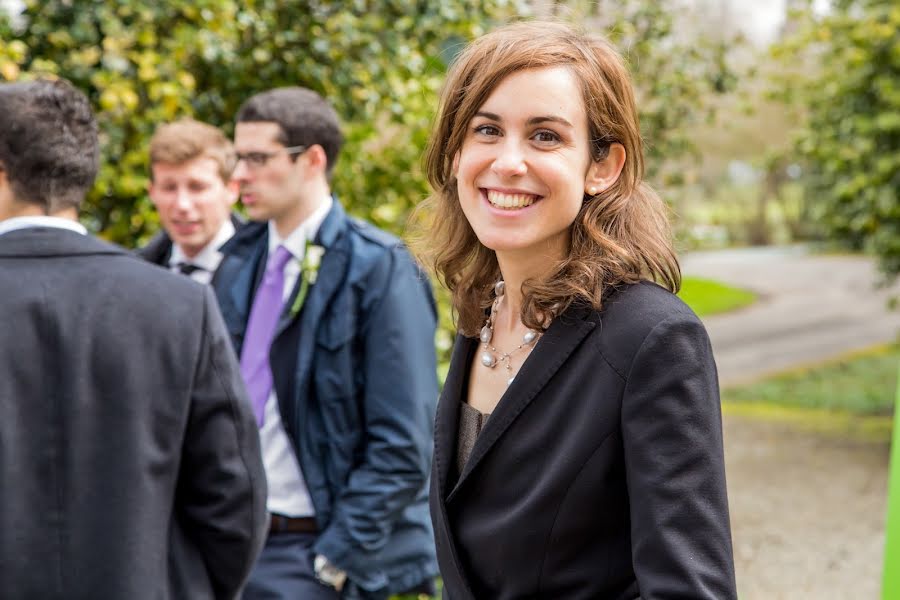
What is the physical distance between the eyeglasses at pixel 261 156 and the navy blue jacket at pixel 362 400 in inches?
18.8

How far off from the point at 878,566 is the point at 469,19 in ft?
14.6

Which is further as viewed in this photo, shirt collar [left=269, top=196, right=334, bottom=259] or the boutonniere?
shirt collar [left=269, top=196, right=334, bottom=259]

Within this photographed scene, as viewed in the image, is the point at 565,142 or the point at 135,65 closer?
the point at 565,142

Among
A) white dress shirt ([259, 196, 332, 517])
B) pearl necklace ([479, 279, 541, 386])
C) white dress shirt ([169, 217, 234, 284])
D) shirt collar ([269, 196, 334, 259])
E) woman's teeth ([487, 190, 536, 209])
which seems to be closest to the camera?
woman's teeth ([487, 190, 536, 209])

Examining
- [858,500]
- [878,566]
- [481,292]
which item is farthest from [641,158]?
[858,500]

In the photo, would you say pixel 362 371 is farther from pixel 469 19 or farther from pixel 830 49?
pixel 830 49

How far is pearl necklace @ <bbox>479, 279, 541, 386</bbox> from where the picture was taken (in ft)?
6.72

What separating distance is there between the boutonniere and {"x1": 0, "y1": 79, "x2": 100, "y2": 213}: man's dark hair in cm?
84

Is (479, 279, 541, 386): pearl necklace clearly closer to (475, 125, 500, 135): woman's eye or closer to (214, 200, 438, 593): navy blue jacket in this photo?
(475, 125, 500, 135): woman's eye

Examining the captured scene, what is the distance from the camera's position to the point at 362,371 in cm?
338

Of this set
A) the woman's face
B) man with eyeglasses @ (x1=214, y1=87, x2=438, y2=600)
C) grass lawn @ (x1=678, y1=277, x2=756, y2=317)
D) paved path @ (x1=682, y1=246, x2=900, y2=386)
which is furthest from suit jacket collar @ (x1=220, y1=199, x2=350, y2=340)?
grass lawn @ (x1=678, y1=277, x2=756, y2=317)

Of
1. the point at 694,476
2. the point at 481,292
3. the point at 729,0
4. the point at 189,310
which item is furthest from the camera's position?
the point at 729,0

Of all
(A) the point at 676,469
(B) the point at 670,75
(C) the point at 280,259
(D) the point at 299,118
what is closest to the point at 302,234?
(C) the point at 280,259

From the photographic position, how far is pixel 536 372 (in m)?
1.86
